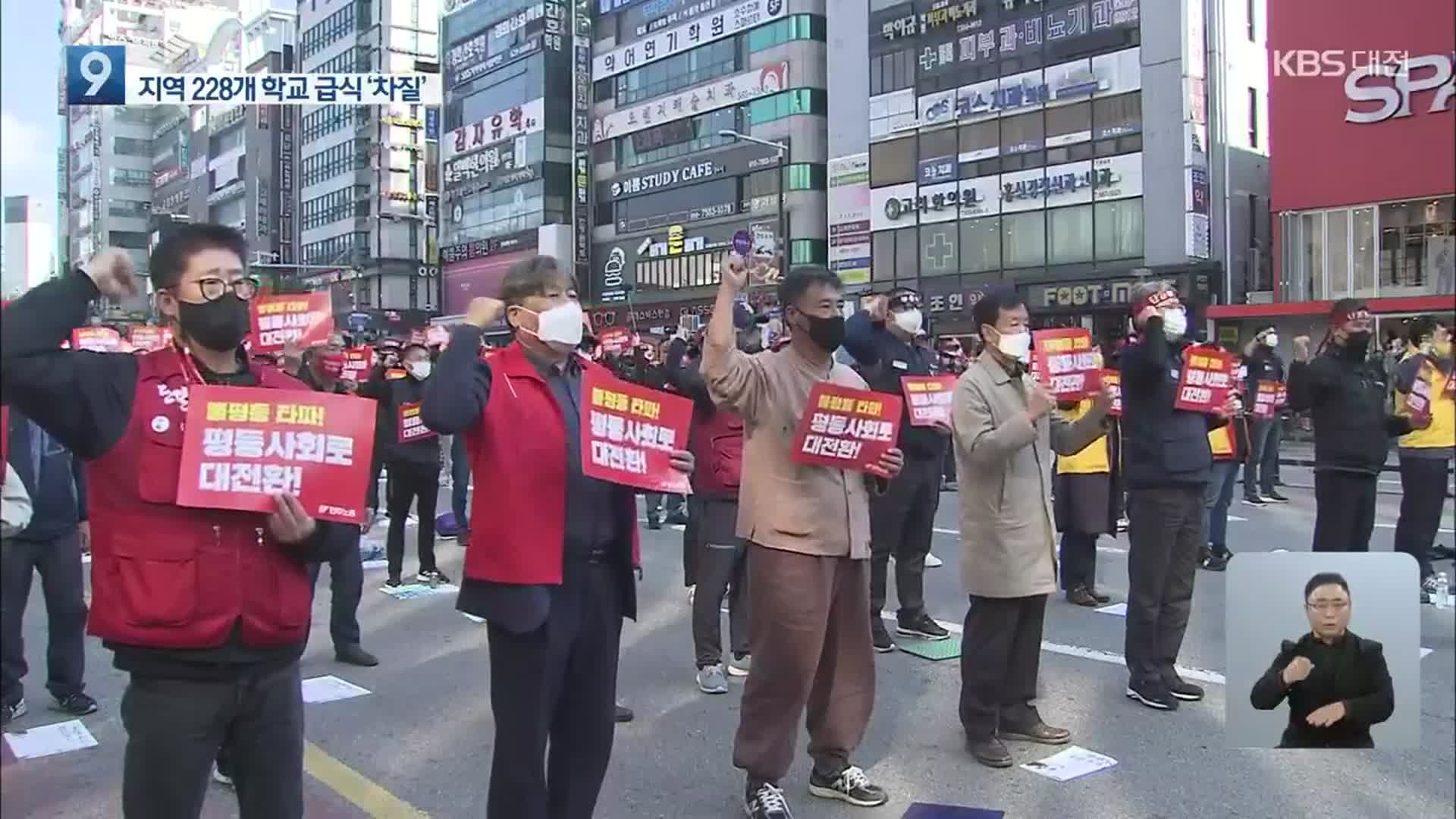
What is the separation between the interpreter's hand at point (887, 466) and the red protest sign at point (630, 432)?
3.10ft

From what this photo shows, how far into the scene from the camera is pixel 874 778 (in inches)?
188

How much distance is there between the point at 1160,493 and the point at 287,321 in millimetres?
5806

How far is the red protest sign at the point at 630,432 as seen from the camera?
3.42 meters

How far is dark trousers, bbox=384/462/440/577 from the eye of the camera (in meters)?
8.81

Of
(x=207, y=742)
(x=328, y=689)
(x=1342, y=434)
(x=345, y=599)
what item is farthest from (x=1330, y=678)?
(x=345, y=599)

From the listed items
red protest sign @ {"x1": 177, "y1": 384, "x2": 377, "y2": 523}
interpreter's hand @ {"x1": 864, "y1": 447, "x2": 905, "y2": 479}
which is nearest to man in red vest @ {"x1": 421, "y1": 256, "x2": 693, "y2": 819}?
red protest sign @ {"x1": 177, "y1": 384, "x2": 377, "y2": 523}

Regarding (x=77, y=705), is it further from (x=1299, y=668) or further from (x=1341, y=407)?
(x=1341, y=407)

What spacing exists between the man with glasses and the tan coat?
259cm

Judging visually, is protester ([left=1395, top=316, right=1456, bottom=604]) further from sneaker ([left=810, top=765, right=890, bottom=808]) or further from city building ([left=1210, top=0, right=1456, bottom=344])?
sneaker ([left=810, top=765, right=890, bottom=808])

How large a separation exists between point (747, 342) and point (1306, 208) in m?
4.31

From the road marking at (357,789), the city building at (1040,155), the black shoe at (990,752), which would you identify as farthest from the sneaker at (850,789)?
the city building at (1040,155)

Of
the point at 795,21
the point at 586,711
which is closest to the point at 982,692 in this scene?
the point at 586,711

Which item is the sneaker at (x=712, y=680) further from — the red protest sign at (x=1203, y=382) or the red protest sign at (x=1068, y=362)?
the red protest sign at (x=1203, y=382)

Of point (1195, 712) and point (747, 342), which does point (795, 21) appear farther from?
point (1195, 712)
